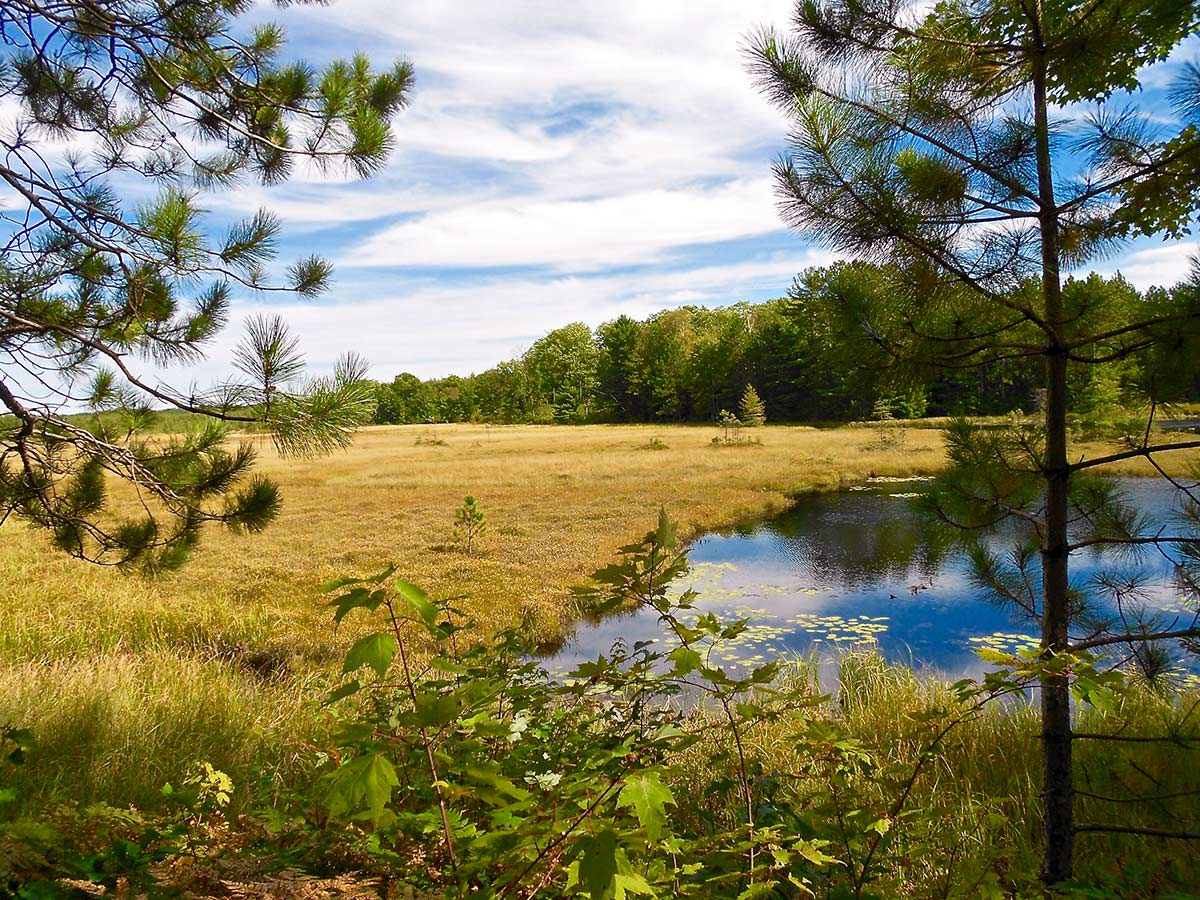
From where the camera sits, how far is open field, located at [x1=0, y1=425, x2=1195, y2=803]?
3.84m

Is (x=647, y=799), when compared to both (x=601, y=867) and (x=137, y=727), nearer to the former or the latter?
(x=601, y=867)

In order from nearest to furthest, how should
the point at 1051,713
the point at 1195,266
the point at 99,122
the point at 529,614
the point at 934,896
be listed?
the point at 934,896 < the point at 1195,266 < the point at 1051,713 < the point at 99,122 < the point at 529,614

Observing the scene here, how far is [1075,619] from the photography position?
3018 millimetres

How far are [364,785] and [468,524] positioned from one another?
1271cm

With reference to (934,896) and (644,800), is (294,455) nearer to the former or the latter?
(644,800)

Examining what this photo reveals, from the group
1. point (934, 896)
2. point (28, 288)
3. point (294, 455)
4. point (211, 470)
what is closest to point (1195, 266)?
point (934, 896)

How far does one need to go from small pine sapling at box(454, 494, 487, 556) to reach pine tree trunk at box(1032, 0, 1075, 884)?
423 inches

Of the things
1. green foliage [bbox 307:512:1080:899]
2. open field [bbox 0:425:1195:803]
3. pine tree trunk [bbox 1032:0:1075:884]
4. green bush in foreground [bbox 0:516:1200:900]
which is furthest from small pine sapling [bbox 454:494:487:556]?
pine tree trunk [bbox 1032:0:1075:884]

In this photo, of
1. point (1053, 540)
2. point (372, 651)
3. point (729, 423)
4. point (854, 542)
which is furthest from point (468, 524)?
point (729, 423)

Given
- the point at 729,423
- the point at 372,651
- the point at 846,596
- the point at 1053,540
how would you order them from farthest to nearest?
1. the point at 729,423
2. the point at 846,596
3. the point at 1053,540
4. the point at 372,651

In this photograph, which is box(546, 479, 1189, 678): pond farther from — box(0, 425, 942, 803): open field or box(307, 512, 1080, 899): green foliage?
box(307, 512, 1080, 899): green foliage

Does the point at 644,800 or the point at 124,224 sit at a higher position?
the point at 124,224

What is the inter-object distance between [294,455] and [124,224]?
174 centimetres

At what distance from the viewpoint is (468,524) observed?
1355 cm
